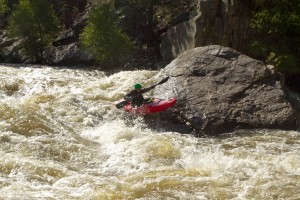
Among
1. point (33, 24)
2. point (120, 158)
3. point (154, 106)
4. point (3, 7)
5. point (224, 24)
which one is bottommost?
point (120, 158)

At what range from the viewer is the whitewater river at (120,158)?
27.3 ft

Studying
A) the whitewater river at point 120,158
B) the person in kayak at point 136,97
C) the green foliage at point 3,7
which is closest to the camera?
the whitewater river at point 120,158

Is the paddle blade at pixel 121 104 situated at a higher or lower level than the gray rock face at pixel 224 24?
lower

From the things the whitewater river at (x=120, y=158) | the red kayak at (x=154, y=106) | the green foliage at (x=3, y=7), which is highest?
the green foliage at (x=3, y=7)

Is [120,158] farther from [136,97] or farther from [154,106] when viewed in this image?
[136,97]

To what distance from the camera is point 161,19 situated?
78.2ft

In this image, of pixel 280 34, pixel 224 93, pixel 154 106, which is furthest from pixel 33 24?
pixel 224 93

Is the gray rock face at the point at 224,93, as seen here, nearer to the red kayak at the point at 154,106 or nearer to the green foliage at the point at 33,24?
the red kayak at the point at 154,106

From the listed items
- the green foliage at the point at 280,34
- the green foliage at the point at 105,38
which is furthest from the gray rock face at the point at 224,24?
the green foliage at the point at 105,38

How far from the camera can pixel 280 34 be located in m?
16.5

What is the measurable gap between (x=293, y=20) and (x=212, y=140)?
6778mm

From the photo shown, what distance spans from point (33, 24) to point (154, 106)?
11.6 meters

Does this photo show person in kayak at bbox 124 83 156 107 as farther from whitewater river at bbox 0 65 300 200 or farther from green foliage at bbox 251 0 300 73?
green foliage at bbox 251 0 300 73

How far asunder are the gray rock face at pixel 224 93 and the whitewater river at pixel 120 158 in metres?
0.59
